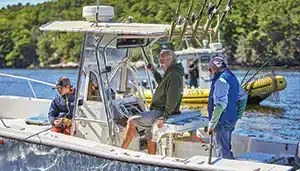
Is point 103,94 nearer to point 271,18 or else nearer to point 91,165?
point 91,165

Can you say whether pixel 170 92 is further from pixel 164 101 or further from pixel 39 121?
pixel 39 121

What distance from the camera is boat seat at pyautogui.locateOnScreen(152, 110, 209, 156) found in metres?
8.69

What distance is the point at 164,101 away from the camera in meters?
9.06

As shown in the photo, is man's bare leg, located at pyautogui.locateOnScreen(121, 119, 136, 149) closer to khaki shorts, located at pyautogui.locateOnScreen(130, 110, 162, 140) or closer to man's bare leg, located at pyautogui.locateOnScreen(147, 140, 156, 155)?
khaki shorts, located at pyautogui.locateOnScreen(130, 110, 162, 140)

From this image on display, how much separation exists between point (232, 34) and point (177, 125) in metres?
67.8

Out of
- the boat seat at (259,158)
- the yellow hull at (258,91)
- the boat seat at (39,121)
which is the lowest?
the yellow hull at (258,91)

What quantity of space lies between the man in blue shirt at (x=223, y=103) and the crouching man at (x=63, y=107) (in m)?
2.17

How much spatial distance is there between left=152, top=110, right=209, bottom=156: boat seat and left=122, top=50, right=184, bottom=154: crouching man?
0.08 meters

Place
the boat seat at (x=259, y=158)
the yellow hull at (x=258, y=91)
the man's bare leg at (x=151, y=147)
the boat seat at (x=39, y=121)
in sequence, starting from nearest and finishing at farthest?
the boat seat at (x=259, y=158) → the man's bare leg at (x=151, y=147) → the boat seat at (x=39, y=121) → the yellow hull at (x=258, y=91)

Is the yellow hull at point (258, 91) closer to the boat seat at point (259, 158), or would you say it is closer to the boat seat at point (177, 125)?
the boat seat at point (177, 125)

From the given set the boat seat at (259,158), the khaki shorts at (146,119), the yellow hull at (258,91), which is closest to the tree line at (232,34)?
the yellow hull at (258,91)

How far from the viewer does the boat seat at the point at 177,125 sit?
342 inches

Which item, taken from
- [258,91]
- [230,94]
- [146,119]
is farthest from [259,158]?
[258,91]

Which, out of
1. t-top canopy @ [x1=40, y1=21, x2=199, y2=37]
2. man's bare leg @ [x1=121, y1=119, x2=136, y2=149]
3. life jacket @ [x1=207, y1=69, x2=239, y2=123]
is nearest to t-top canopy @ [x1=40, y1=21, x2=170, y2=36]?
t-top canopy @ [x1=40, y1=21, x2=199, y2=37]
